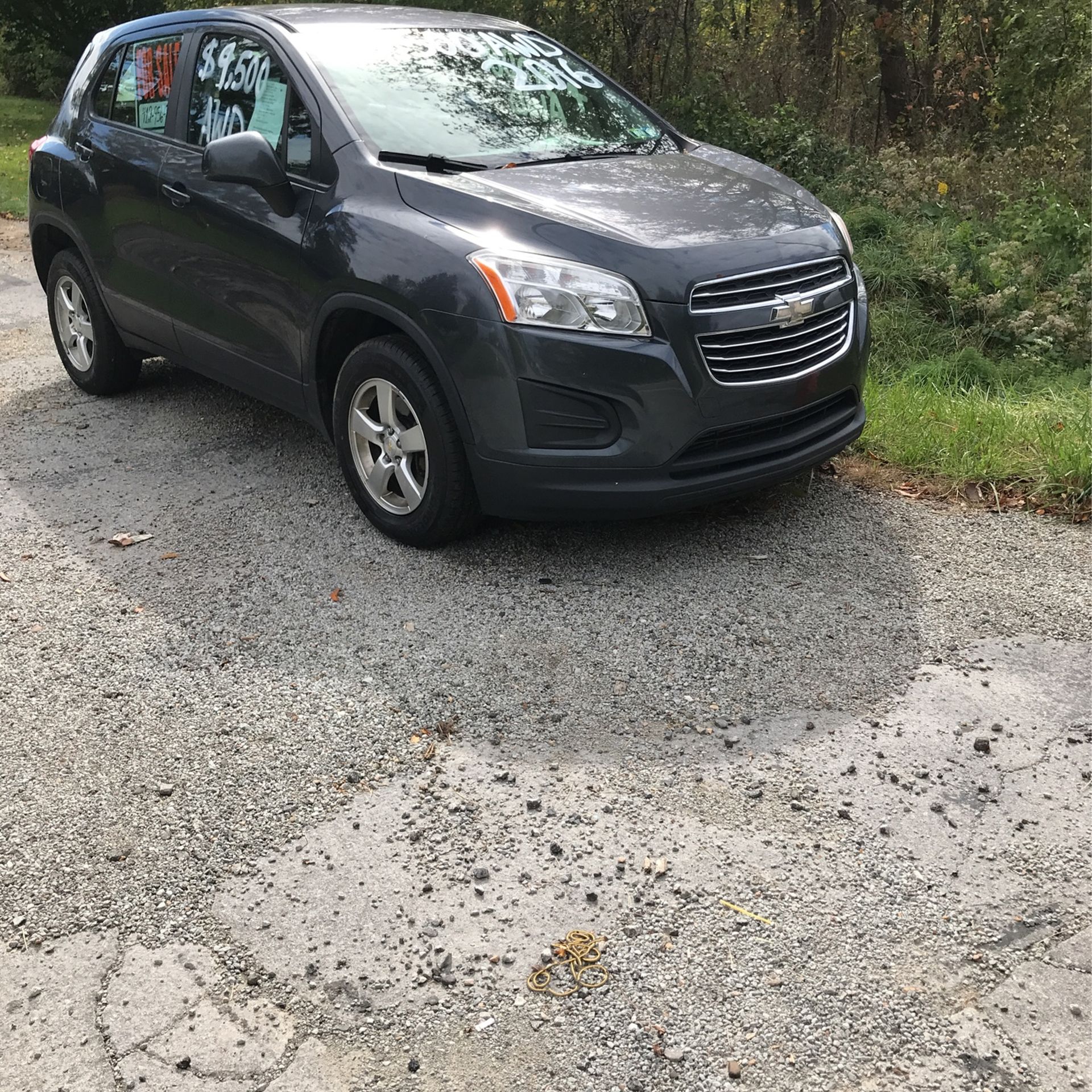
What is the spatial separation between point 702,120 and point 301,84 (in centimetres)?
819

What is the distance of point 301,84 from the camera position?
4699mm

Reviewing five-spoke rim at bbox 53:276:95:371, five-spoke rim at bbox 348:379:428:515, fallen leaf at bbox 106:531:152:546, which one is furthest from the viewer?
five-spoke rim at bbox 53:276:95:371

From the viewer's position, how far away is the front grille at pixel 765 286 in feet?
13.1

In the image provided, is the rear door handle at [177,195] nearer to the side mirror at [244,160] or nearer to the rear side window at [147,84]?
the rear side window at [147,84]

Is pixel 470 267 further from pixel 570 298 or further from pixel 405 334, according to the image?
pixel 405 334

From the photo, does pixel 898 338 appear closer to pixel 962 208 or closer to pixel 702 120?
pixel 962 208

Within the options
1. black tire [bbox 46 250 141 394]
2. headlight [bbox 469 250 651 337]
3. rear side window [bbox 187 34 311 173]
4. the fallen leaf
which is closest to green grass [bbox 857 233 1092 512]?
headlight [bbox 469 250 651 337]

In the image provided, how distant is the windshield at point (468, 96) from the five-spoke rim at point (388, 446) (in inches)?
37.6

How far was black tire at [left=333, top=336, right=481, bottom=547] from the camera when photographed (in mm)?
4195

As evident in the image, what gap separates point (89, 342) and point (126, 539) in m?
2.16

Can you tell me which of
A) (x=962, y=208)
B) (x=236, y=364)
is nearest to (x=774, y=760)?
(x=236, y=364)

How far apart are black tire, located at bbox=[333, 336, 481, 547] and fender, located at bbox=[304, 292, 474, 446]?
1.8 inches

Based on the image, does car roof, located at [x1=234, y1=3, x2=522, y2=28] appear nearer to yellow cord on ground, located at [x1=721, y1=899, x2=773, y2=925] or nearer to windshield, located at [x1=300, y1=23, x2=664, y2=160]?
windshield, located at [x1=300, y1=23, x2=664, y2=160]

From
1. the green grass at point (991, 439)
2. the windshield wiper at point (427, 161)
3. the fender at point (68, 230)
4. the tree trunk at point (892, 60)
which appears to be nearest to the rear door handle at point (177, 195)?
the fender at point (68, 230)
